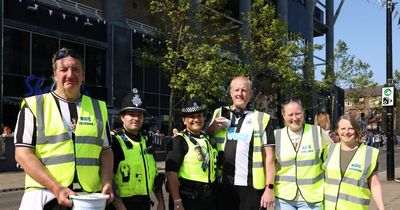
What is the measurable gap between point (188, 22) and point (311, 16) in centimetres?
3141

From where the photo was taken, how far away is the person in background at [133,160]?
14.4 feet

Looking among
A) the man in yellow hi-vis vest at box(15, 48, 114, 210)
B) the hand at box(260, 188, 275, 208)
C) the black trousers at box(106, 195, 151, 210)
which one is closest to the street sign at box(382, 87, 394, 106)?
the hand at box(260, 188, 275, 208)

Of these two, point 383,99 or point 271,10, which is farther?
point 271,10

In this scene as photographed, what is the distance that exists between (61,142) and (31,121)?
0.24 meters

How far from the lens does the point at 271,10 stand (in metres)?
29.0

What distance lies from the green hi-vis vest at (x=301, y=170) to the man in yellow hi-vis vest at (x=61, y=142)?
78.6 inches

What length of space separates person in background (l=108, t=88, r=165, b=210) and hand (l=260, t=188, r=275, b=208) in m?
1.06

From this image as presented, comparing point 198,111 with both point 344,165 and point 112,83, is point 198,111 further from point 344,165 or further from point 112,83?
point 112,83

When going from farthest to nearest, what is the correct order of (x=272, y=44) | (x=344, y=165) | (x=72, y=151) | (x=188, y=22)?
(x=272, y=44) < (x=188, y=22) < (x=344, y=165) < (x=72, y=151)

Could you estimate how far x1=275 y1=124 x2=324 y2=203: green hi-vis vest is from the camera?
497 centimetres

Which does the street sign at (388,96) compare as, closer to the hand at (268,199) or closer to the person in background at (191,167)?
the hand at (268,199)

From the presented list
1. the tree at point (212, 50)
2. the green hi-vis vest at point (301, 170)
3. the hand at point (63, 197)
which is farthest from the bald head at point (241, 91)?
the tree at point (212, 50)

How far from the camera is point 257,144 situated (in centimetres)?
504

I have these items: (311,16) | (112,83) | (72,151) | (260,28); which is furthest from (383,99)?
(311,16)
